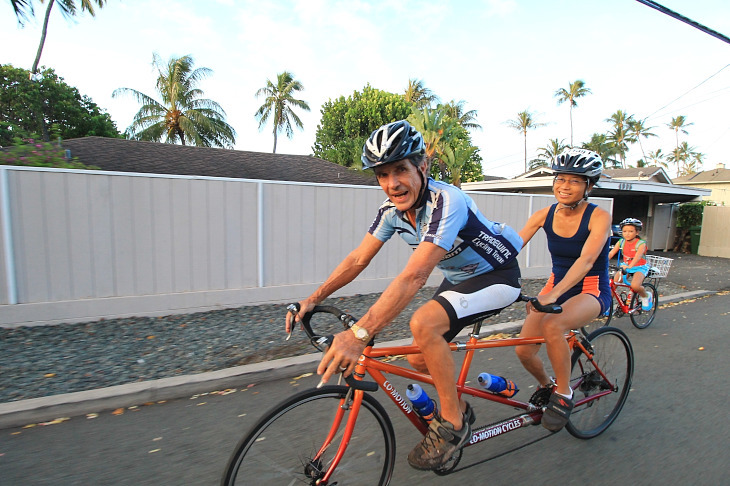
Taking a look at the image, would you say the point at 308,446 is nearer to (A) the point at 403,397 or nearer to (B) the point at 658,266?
(A) the point at 403,397

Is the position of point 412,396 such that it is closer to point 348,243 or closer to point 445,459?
point 445,459

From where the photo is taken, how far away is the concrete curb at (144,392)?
130 inches

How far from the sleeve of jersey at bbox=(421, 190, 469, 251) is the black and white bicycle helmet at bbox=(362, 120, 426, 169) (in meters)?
0.29

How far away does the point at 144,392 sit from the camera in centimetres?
367

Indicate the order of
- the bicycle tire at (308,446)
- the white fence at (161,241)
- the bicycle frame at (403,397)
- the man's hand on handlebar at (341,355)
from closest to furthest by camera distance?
1. the man's hand on handlebar at (341,355)
2. the bicycle tire at (308,446)
3. the bicycle frame at (403,397)
4. the white fence at (161,241)

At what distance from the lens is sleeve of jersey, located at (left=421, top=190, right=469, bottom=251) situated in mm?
2145

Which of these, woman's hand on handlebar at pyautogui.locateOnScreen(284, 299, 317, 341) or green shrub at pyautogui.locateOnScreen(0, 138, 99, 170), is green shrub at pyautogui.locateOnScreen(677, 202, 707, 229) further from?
green shrub at pyautogui.locateOnScreen(0, 138, 99, 170)

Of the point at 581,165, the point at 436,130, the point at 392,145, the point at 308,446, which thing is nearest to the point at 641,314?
the point at 581,165

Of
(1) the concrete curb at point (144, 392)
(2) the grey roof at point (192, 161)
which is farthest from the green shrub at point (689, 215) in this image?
(1) the concrete curb at point (144, 392)

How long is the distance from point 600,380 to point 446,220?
2.11 metres

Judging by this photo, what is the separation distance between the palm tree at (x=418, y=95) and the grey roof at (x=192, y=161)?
24.0 m

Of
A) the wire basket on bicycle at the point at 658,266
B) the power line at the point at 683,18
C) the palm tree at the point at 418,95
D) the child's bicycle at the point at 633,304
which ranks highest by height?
the palm tree at the point at 418,95

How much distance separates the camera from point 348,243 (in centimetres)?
789

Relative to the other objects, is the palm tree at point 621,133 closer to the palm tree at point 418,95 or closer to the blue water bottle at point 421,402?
the palm tree at point 418,95
